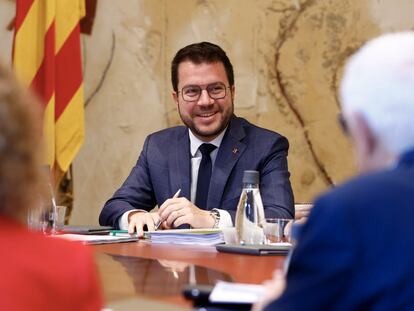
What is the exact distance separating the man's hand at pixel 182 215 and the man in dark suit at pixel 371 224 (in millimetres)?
1899

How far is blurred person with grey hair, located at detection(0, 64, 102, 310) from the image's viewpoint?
3.42ft

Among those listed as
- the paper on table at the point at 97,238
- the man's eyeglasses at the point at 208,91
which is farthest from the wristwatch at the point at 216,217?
the man's eyeglasses at the point at 208,91

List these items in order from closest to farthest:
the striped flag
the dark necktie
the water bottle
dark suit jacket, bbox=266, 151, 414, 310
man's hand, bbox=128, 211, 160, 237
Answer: dark suit jacket, bbox=266, 151, 414, 310
the water bottle
man's hand, bbox=128, 211, 160, 237
the dark necktie
the striped flag

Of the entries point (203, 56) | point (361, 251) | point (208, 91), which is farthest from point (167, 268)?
point (203, 56)

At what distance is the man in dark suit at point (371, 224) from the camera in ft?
3.77

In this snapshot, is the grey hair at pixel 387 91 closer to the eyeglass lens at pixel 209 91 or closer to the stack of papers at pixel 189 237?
the stack of papers at pixel 189 237

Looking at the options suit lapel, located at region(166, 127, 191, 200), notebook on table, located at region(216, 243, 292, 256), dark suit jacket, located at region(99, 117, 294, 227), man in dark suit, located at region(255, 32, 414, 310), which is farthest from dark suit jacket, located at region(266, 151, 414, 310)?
suit lapel, located at region(166, 127, 191, 200)

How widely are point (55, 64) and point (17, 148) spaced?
3.87 meters

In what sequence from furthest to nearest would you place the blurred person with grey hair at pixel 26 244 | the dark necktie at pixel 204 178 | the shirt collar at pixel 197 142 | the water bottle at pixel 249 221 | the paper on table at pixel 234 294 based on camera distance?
1. the shirt collar at pixel 197 142
2. the dark necktie at pixel 204 178
3. the water bottle at pixel 249 221
4. the paper on table at pixel 234 294
5. the blurred person with grey hair at pixel 26 244

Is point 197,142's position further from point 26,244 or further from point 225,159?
point 26,244

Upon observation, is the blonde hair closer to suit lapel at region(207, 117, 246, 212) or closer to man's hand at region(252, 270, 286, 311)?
man's hand at region(252, 270, 286, 311)

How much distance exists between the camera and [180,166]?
3947 mm

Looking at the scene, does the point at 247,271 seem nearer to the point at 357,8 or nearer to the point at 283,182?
the point at 283,182

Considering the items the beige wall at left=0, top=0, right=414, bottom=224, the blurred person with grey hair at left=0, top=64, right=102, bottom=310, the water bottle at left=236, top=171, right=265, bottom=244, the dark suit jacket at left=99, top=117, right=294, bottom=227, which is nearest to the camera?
the blurred person with grey hair at left=0, top=64, right=102, bottom=310
